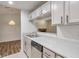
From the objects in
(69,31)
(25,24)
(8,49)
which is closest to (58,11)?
(69,31)

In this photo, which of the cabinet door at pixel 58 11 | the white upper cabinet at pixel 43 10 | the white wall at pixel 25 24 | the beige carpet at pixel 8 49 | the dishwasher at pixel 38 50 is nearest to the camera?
the cabinet door at pixel 58 11

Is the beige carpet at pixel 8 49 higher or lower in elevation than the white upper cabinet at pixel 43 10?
lower

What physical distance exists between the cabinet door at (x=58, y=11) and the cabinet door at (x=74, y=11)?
0.80 feet

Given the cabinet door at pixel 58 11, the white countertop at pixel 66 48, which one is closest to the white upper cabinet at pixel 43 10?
the cabinet door at pixel 58 11

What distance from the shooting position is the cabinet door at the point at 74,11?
1476mm

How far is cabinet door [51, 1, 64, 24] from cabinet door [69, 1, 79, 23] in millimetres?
243

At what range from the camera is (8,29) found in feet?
26.6

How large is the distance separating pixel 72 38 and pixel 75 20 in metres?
0.72

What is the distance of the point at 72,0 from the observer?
157cm

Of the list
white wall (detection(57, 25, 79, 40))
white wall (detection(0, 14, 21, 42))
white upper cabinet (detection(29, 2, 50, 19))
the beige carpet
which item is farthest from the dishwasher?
white wall (detection(0, 14, 21, 42))

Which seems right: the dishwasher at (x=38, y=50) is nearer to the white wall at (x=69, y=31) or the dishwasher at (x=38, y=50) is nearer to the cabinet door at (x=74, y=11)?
the white wall at (x=69, y=31)

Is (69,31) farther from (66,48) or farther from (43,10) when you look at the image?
(43,10)

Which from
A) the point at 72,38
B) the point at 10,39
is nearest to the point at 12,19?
the point at 10,39

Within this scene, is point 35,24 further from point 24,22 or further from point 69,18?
point 69,18
